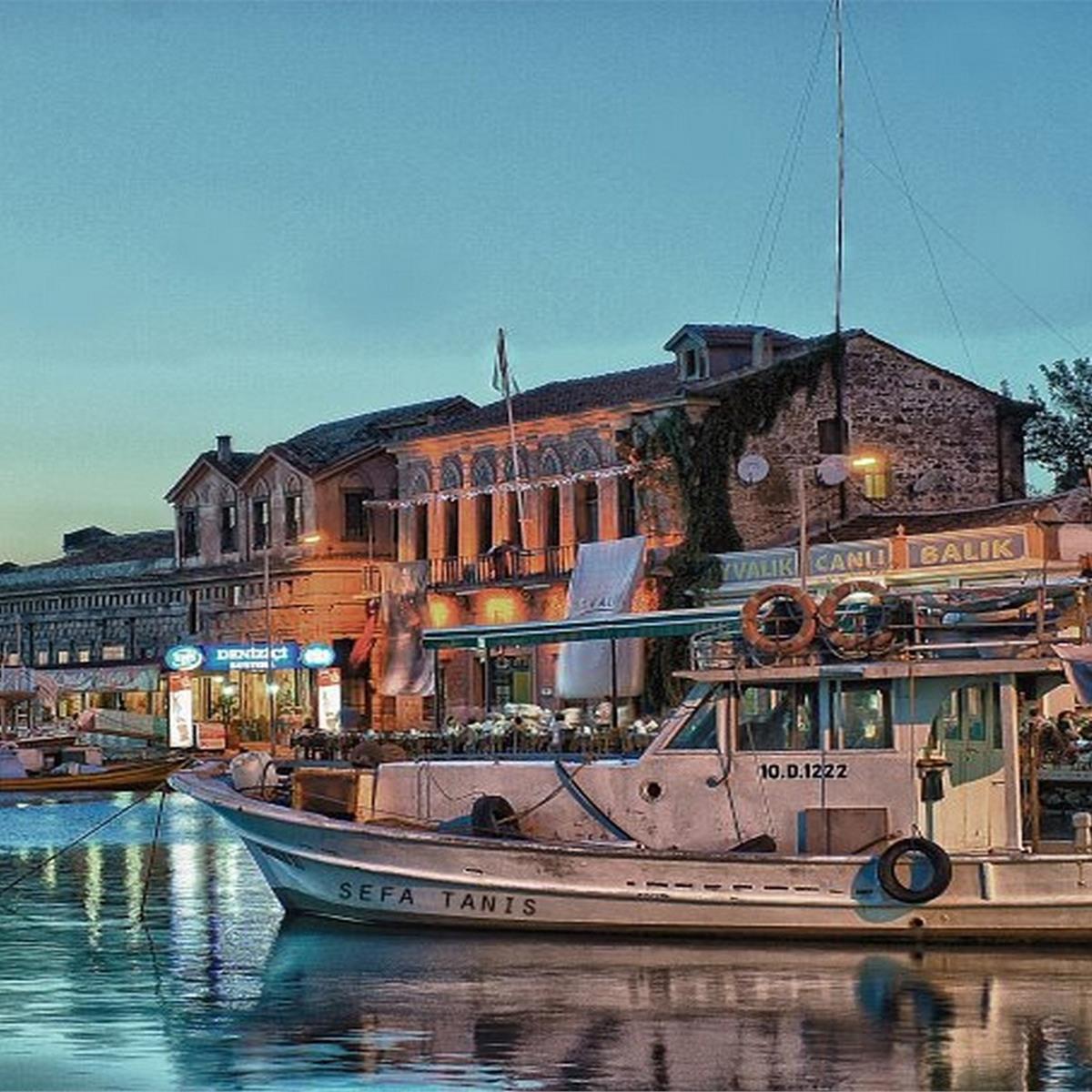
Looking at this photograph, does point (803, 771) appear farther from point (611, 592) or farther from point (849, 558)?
point (611, 592)

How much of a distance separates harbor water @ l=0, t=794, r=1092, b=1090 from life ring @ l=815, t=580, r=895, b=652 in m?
2.75

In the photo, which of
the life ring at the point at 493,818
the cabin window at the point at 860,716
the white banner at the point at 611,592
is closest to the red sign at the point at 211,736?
the white banner at the point at 611,592

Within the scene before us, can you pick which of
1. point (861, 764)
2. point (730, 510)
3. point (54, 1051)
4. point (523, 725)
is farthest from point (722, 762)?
point (730, 510)

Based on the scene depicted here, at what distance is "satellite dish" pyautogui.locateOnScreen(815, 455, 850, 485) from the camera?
53.4 meters

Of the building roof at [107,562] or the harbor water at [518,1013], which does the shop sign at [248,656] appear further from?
the harbor water at [518,1013]

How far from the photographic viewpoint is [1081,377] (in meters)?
67.1

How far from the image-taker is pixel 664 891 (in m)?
24.7

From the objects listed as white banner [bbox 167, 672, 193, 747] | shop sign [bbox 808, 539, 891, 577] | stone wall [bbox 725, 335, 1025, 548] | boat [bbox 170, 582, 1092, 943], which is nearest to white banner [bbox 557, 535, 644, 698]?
stone wall [bbox 725, 335, 1025, 548]

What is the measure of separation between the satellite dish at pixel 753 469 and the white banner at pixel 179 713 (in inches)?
803

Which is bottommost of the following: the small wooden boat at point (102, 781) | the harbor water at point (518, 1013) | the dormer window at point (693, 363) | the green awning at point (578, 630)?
the harbor water at point (518, 1013)

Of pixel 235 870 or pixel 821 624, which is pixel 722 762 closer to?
pixel 821 624

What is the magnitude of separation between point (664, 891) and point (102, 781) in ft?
125

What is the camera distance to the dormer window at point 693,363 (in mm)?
58469

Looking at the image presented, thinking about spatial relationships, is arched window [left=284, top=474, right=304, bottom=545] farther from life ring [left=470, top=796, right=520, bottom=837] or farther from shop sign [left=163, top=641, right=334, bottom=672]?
life ring [left=470, top=796, right=520, bottom=837]
